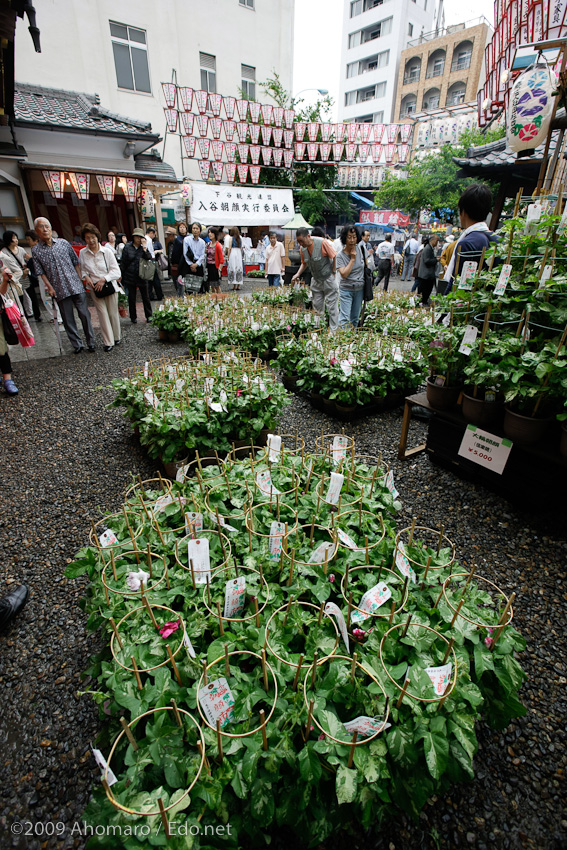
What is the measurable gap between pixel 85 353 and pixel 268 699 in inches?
276

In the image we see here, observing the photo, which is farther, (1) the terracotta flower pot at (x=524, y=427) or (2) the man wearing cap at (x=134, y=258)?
(2) the man wearing cap at (x=134, y=258)

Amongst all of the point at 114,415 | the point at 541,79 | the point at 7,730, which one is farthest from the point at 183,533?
the point at 541,79

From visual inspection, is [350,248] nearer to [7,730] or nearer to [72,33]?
[7,730]

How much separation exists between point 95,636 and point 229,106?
50.6 feet

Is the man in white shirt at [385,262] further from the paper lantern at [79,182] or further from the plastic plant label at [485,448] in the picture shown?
the plastic plant label at [485,448]

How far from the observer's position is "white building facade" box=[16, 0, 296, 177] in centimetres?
1299

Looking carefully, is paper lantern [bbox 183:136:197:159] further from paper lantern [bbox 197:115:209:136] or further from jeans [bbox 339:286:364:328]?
jeans [bbox 339:286:364:328]

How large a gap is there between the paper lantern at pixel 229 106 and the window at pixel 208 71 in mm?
6073

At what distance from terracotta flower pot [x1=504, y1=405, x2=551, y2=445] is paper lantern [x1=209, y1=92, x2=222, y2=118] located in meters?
14.1

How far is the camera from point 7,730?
1862 millimetres

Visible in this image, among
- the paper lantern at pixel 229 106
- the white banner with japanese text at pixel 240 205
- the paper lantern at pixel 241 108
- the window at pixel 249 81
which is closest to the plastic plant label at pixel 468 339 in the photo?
the white banner with japanese text at pixel 240 205

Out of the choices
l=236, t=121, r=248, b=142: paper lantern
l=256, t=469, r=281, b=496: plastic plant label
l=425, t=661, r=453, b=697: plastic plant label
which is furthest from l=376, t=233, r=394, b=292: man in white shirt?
l=425, t=661, r=453, b=697: plastic plant label

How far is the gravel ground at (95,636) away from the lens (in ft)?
5.12

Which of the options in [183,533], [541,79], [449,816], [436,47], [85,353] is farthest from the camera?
[436,47]
